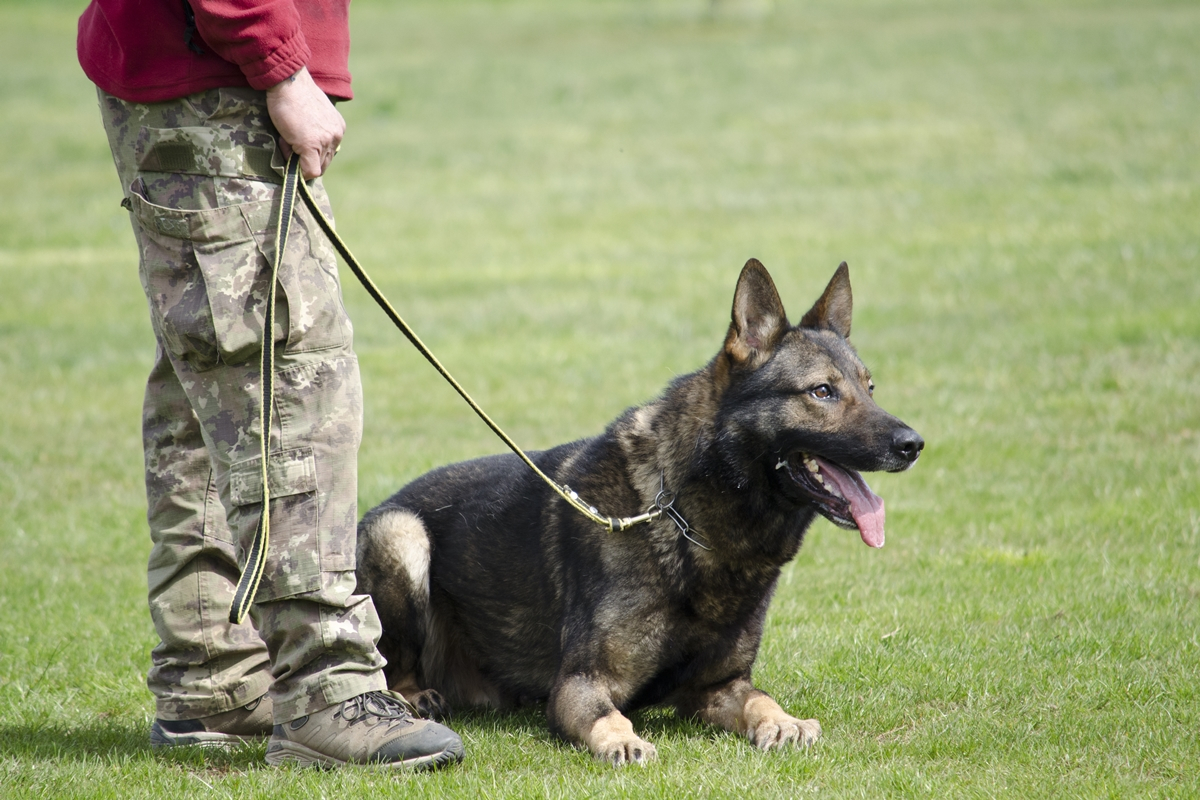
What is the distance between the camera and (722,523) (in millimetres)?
4434

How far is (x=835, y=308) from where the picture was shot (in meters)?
4.92

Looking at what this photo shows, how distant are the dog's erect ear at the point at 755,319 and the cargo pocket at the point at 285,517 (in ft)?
5.21

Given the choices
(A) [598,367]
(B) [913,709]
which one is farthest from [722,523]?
(A) [598,367]

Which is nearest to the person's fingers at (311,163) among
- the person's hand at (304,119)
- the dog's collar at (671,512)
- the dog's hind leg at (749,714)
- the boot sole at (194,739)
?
the person's hand at (304,119)

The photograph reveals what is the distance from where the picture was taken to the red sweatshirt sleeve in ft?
11.5

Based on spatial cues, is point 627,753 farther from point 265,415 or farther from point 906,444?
point 265,415

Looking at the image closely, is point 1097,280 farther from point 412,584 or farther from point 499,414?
point 412,584

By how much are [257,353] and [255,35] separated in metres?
0.90

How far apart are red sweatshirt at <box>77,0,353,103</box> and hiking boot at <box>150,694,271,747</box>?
2059 mm

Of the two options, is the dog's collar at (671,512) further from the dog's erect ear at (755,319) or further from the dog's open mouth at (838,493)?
the dog's erect ear at (755,319)

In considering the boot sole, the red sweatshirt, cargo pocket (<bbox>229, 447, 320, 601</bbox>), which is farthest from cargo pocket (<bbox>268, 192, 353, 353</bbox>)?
the boot sole

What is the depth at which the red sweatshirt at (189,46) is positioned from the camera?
354cm

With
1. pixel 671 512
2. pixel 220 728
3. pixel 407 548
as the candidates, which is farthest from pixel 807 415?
pixel 220 728

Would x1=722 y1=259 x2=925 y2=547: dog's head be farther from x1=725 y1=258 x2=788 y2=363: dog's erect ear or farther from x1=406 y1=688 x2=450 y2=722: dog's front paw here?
x1=406 y1=688 x2=450 y2=722: dog's front paw
